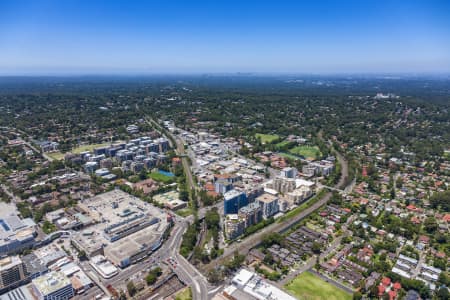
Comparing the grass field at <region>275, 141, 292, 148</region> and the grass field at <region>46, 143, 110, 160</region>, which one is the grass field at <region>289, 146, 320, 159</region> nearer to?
the grass field at <region>275, 141, 292, 148</region>

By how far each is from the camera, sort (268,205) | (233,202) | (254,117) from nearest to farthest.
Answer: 1. (233,202)
2. (268,205)
3. (254,117)

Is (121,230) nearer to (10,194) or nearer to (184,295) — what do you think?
(184,295)

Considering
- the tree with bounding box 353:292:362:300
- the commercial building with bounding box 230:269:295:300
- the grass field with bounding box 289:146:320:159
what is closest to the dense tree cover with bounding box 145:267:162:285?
the commercial building with bounding box 230:269:295:300

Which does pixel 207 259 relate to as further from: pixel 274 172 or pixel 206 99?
pixel 206 99

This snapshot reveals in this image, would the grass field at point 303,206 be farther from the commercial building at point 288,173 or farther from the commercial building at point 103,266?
the commercial building at point 103,266

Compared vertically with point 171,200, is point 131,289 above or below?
above

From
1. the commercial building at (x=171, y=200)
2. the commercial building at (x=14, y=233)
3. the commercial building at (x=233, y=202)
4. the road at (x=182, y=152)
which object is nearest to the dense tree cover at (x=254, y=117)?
the road at (x=182, y=152)

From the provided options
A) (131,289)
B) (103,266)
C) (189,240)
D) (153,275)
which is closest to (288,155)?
(189,240)
